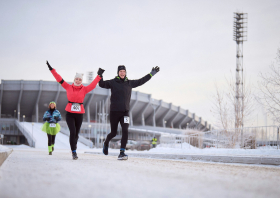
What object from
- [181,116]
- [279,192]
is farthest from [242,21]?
[181,116]

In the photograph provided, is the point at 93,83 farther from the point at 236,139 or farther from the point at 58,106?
the point at 58,106

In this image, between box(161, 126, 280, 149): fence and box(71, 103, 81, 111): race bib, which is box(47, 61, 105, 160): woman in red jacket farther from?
box(161, 126, 280, 149): fence

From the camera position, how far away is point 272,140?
11.1m

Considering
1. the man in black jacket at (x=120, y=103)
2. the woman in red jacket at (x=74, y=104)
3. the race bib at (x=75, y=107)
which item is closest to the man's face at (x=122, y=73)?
the man in black jacket at (x=120, y=103)

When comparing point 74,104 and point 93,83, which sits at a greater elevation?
point 93,83

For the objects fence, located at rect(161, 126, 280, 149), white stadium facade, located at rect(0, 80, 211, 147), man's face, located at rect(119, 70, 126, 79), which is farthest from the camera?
white stadium facade, located at rect(0, 80, 211, 147)

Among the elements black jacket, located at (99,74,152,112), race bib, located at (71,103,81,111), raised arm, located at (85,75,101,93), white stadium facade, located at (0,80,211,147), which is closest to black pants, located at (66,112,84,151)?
race bib, located at (71,103,81,111)

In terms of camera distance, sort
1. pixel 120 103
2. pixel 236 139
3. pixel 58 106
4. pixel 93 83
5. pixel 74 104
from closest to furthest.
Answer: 1. pixel 120 103
2. pixel 74 104
3. pixel 93 83
4. pixel 236 139
5. pixel 58 106

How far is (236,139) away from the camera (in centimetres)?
1518

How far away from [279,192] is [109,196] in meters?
1.33

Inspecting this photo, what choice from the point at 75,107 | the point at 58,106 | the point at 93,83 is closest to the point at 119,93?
the point at 93,83

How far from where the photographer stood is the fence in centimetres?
1127

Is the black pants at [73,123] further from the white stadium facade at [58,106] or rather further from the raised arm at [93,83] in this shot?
the white stadium facade at [58,106]

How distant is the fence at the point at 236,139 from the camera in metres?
11.3
